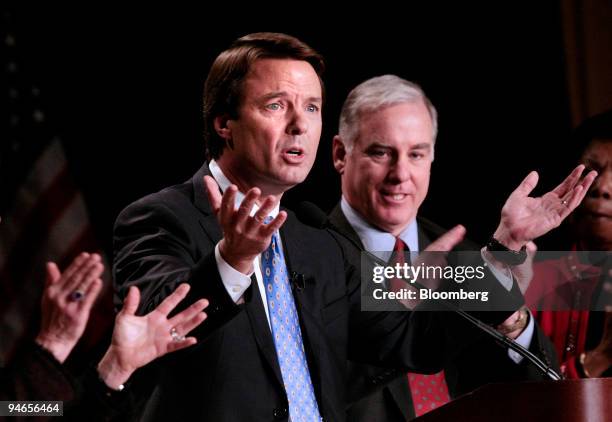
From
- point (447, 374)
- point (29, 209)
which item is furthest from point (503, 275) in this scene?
point (29, 209)

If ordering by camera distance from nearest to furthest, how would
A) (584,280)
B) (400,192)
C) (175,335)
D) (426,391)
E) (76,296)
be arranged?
1. (76,296)
2. (175,335)
3. (426,391)
4. (400,192)
5. (584,280)

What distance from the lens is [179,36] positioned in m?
3.40

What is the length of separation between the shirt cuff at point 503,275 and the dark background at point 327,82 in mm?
1217

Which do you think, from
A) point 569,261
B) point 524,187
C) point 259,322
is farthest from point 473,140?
point 259,322

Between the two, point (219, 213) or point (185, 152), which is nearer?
point (219, 213)

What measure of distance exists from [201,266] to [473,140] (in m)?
2.28

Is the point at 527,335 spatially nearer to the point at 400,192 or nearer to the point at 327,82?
the point at 400,192

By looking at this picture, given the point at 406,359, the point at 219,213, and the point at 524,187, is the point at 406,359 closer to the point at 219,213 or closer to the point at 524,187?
the point at 524,187

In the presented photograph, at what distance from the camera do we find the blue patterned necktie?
80.5 inches

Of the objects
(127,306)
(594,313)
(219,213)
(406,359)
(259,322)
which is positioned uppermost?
(219,213)

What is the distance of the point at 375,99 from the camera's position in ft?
10.0

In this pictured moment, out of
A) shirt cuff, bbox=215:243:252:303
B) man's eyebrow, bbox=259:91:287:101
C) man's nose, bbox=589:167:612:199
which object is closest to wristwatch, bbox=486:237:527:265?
man's eyebrow, bbox=259:91:287:101

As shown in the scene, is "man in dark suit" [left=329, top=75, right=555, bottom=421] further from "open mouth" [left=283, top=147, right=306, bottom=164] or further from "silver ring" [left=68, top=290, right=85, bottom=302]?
"silver ring" [left=68, top=290, right=85, bottom=302]

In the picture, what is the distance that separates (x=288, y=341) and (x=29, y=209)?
5.70 ft
